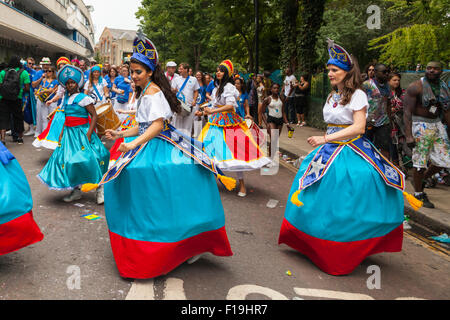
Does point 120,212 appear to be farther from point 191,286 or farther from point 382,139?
point 382,139

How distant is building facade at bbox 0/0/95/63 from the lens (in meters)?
27.5

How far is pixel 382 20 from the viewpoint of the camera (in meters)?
28.1

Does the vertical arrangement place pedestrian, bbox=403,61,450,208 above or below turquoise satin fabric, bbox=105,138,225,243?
above

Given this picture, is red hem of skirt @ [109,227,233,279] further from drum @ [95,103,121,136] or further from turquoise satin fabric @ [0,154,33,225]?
drum @ [95,103,121,136]

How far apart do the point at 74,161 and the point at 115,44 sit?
103m

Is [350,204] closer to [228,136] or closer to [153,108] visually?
[153,108]

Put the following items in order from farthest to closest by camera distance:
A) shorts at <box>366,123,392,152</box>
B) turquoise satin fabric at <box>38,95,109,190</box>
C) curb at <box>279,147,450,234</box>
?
shorts at <box>366,123,392,152</box> → turquoise satin fabric at <box>38,95,109,190</box> → curb at <box>279,147,450,234</box>

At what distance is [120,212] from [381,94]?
559 centimetres

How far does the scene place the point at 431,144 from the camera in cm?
638

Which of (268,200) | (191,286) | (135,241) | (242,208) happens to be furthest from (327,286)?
(268,200)

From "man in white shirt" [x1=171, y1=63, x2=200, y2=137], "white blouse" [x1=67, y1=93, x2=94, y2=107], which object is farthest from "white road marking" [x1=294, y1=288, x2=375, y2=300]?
"man in white shirt" [x1=171, y1=63, x2=200, y2=137]

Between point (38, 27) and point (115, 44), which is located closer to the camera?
point (38, 27)

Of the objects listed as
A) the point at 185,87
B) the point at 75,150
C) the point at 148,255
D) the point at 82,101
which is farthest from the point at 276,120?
the point at 148,255

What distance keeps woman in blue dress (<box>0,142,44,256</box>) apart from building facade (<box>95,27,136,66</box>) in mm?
93901
